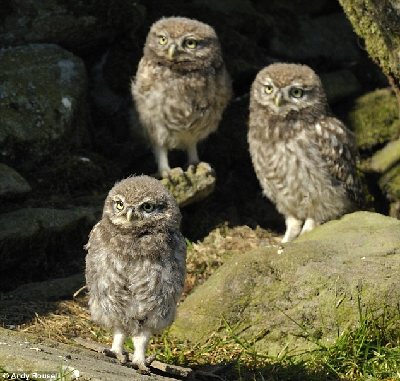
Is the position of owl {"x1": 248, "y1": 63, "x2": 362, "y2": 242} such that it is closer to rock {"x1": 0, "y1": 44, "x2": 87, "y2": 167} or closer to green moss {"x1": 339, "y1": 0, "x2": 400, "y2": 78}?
green moss {"x1": 339, "y1": 0, "x2": 400, "y2": 78}

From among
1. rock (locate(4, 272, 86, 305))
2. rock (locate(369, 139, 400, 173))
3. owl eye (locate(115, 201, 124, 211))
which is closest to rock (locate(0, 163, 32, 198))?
rock (locate(4, 272, 86, 305))

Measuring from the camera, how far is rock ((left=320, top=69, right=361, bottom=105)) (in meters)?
8.30

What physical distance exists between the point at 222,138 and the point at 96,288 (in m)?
3.68

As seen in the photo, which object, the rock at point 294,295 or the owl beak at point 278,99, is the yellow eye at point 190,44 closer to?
the owl beak at point 278,99

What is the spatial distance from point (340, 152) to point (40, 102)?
8.78 ft

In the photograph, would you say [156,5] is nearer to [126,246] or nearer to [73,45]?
[73,45]

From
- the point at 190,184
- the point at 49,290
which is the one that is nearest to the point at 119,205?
the point at 49,290

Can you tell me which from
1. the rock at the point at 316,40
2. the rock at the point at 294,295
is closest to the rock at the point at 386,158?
the rock at the point at 316,40

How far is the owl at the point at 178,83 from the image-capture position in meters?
6.80

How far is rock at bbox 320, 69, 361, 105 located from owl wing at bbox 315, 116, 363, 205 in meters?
1.34

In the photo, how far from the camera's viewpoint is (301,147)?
22.1ft

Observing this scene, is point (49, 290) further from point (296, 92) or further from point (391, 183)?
point (391, 183)

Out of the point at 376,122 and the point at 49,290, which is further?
the point at 376,122

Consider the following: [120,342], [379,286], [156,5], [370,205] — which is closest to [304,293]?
[379,286]
